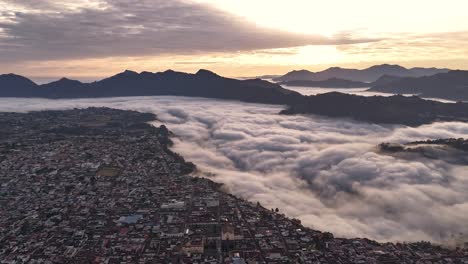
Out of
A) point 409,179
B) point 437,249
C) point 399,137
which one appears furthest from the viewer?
point 399,137

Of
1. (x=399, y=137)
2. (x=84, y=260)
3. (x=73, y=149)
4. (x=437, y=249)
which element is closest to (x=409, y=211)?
(x=437, y=249)

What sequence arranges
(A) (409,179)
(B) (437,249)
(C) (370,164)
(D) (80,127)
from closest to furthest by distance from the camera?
(B) (437,249) < (A) (409,179) < (C) (370,164) < (D) (80,127)

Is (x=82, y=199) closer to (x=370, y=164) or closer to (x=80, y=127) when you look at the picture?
(x=370, y=164)

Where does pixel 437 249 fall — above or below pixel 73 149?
below

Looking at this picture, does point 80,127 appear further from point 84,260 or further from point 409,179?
point 409,179

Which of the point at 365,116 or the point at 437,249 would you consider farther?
the point at 365,116

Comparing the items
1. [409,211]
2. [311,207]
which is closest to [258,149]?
[311,207]
